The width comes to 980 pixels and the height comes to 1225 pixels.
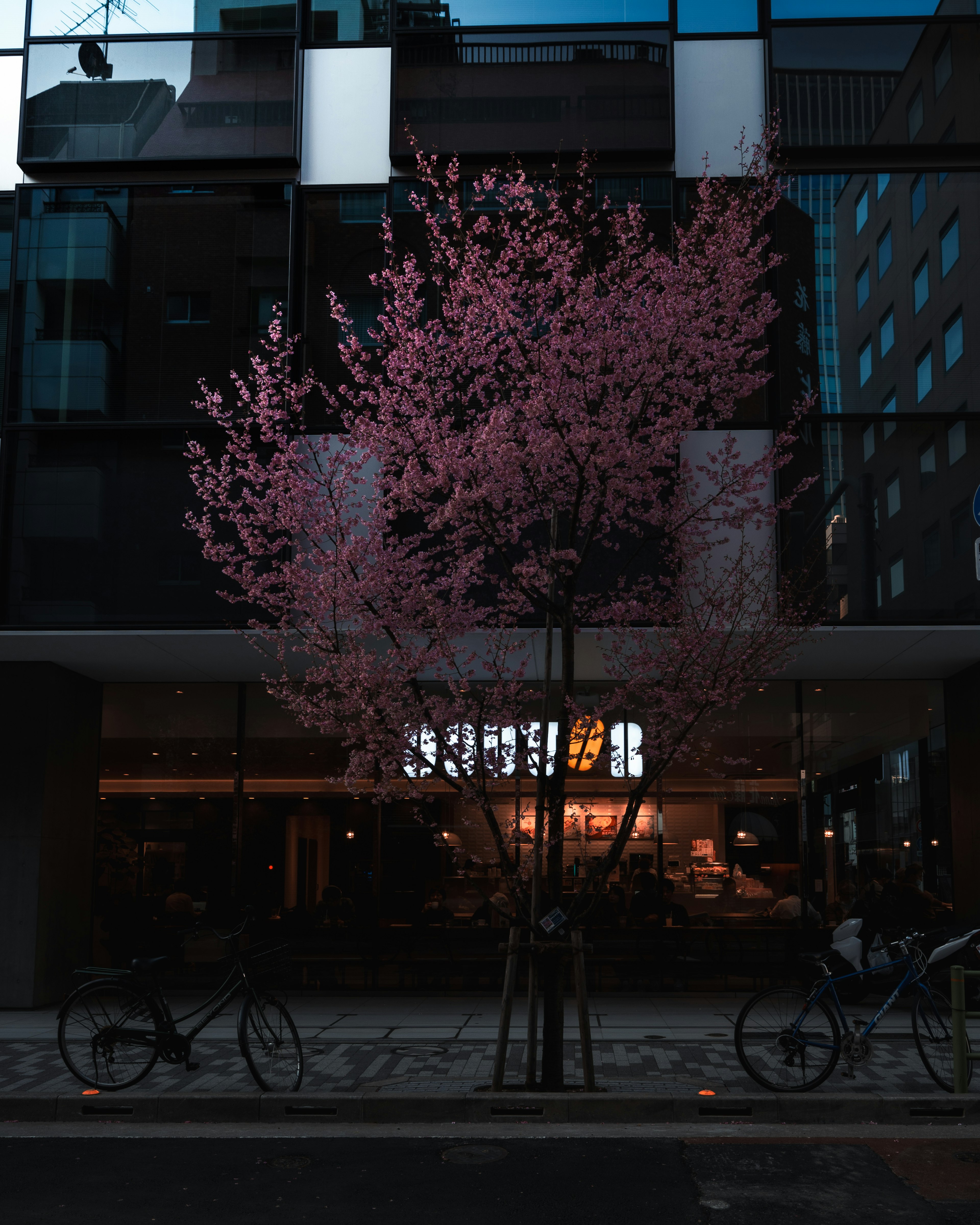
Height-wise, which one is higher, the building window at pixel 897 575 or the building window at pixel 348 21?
the building window at pixel 348 21

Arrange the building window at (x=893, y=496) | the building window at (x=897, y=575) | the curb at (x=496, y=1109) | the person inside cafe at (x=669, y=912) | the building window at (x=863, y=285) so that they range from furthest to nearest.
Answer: the person inside cafe at (x=669, y=912)
the building window at (x=863, y=285)
the building window at (x=893, y=496)
the building window at (x=897, y=575)
the curb at (x=496, y=1109)

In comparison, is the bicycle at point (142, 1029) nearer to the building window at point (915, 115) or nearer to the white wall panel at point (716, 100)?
the white wall panel at point (716, 100)

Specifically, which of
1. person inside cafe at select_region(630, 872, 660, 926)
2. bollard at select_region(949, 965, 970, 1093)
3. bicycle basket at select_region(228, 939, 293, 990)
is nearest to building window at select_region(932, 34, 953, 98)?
person inside cafe at select_region(630, 872, 660, 926)

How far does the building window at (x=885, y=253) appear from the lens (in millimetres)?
12977

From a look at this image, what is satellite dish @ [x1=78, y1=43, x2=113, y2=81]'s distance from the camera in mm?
13594

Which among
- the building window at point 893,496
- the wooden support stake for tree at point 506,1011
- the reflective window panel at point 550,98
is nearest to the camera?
the wooden support stake for tree at point 506,1011

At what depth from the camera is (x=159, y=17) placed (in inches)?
543

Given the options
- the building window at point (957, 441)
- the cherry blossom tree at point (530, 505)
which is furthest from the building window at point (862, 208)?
the building window at point (957, 441)

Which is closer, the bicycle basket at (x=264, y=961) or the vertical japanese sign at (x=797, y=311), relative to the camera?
the bicycle basket at (x=264, y=961)

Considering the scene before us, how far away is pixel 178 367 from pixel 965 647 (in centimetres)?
907

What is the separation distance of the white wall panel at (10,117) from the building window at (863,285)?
9394 millimetres

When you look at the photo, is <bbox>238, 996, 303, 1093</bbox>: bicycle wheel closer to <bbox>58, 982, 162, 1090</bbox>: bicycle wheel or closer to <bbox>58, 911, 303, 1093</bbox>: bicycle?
<bbox>58, 911, 303, 1093</bbox>: bicycle

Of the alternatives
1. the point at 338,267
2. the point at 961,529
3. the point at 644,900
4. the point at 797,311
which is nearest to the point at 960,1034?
the point at 961,529

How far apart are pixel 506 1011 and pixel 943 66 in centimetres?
1128
